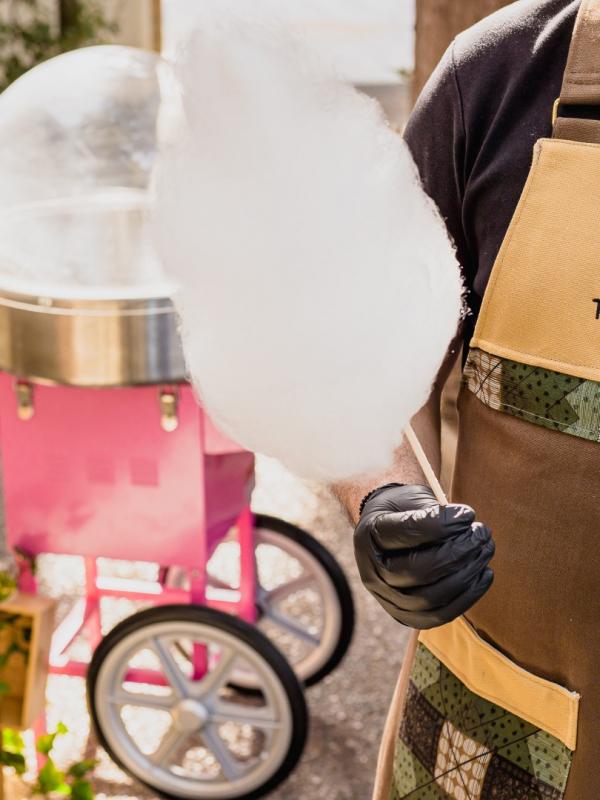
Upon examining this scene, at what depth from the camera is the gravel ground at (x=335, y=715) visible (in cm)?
246

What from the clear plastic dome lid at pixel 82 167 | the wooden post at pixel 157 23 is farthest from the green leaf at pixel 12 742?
the wooden post at pixel 157 23

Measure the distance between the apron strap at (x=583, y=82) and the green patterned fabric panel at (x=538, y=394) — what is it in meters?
0.24

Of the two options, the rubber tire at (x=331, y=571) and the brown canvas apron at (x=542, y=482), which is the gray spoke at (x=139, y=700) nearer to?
the rubber tire at (x=331, y=571)

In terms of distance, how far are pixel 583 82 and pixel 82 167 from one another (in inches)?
72.9

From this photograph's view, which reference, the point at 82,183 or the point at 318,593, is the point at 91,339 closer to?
the point at 82,183

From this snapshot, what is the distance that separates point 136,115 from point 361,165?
177cm

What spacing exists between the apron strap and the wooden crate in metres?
1.62

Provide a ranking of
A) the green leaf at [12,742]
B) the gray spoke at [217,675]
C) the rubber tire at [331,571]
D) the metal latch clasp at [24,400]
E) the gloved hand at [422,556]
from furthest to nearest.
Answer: the rubber tire at [331,571], the gray spoke at [217,675], the metal latch clasp at [24,400], the green leaf at [12,742], the gloved hand at [422,556]

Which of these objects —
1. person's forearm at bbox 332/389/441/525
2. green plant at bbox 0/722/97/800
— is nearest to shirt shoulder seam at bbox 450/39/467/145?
person's forearm at bbox 332/389/441/525

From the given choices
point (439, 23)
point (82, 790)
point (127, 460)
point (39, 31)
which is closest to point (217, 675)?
point (82, 790)

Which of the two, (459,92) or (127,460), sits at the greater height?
(459,92)

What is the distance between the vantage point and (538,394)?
990 mm

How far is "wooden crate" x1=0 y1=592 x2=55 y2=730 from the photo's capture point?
6.98 feet

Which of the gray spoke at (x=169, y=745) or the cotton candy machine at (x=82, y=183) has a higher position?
the cotton candy machine at (x=82, y=183)
